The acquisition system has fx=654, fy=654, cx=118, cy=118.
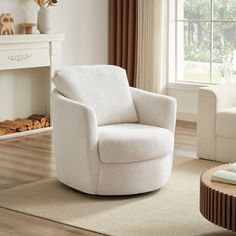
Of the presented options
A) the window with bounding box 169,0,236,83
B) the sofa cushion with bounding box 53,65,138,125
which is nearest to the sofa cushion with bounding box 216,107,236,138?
the sofa cushion with bounding box 53,65,138,125

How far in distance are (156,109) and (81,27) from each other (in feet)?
10.2

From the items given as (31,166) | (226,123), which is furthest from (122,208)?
(226,123)

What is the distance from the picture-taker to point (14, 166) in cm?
557

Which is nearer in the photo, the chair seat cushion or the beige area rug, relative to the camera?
the beige area rug

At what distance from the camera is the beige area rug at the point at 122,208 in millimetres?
3996

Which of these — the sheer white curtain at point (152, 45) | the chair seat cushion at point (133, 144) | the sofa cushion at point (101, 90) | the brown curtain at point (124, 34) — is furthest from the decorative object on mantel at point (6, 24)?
the chair seat cushion at point (133, 144)

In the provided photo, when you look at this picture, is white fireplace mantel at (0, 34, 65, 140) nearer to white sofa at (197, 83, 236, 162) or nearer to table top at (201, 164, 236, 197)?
white sofa at (197, 83, 236, 162)

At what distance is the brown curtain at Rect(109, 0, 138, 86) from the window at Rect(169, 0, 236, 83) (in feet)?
1.70

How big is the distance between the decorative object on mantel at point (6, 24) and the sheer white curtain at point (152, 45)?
1726 mm

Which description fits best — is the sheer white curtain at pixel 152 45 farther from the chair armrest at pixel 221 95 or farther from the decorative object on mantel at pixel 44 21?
the chair armrest at pixel 221 95

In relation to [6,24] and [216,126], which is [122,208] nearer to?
[216,126]

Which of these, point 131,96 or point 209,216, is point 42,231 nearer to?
point 209,216

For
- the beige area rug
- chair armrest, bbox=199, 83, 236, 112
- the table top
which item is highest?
chair armrest, bbox=199, 83, 236, 112

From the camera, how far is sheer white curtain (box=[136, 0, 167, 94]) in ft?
25.5
